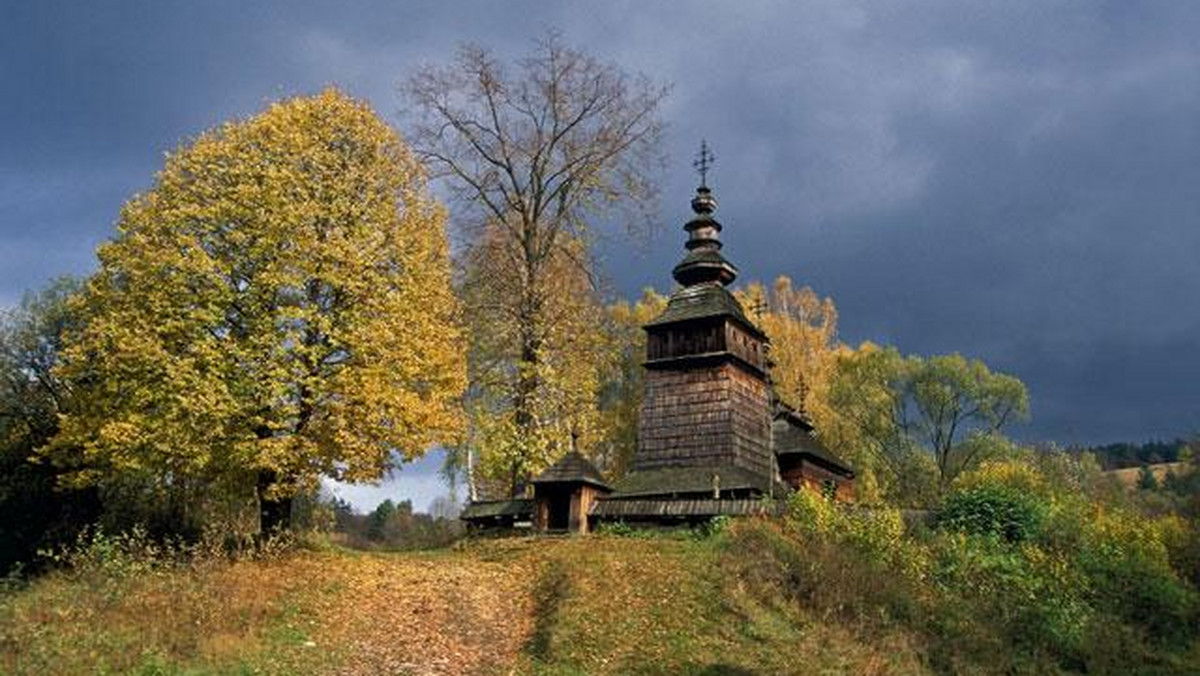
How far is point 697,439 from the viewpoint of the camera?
107ft

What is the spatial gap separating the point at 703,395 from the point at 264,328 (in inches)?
673

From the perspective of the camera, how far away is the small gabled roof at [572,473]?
2795 centimetres

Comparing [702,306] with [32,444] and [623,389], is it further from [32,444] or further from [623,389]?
[32,444]

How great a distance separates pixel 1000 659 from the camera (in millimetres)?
17578

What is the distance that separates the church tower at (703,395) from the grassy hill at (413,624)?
1113cm

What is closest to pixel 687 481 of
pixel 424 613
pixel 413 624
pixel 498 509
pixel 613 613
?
pixel 498 509

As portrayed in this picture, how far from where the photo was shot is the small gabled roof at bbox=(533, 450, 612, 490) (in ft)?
91.7

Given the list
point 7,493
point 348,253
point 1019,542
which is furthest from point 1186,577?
point 7,493

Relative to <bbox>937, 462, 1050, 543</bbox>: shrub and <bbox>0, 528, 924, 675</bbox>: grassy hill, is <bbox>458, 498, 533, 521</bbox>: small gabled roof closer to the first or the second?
<bbox>0, 528, 924, 675</bbox>: grassy hill

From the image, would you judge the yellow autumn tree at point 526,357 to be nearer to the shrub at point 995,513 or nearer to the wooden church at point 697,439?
the wooden church at point 697,439

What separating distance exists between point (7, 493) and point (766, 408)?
25.5 metres

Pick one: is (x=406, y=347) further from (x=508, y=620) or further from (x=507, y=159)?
(x=507, y=159)

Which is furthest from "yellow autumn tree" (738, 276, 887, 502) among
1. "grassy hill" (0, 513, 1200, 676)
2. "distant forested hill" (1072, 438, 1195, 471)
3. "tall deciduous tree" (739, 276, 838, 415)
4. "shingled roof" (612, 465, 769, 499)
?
"distant forested hill" (1072, 438, 1195, 471)

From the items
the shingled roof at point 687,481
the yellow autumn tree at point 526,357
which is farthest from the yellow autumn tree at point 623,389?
the shingled roof at point 687,481
